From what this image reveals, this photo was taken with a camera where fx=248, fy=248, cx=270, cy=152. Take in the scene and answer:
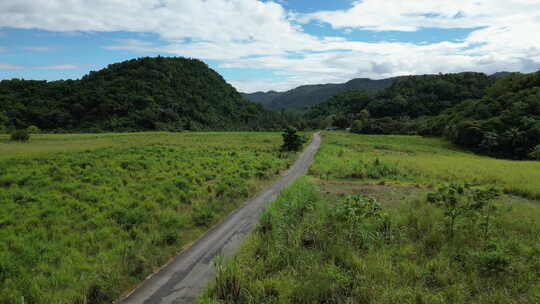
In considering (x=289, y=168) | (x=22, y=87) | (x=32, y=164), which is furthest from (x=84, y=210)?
(x=22, y=87)

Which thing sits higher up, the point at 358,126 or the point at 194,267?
the point at 358,126

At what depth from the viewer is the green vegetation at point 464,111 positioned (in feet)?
166

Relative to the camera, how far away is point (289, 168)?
1010 inches

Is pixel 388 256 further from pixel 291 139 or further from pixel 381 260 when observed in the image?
pixel 291 139

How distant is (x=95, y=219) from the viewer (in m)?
10.2

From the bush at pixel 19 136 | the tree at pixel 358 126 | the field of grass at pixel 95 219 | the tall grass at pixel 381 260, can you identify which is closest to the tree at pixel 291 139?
the field of grass at pixel 95 219

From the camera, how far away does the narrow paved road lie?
21.5ft

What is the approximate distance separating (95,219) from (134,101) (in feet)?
340

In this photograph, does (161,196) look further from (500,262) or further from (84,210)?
(500,262)

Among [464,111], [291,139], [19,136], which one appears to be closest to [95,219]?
[291,139]

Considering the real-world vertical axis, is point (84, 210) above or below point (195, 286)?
above

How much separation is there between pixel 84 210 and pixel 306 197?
34.0 ft

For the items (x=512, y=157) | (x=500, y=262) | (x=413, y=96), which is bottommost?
(x=512, y=157)

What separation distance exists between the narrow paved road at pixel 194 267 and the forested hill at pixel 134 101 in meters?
86.1
